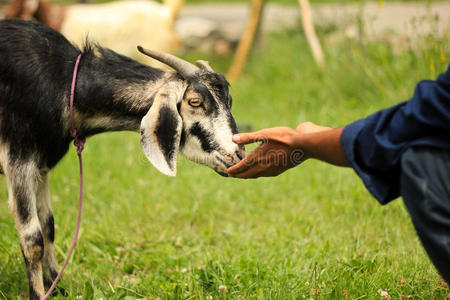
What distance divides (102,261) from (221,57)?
24.2 ft

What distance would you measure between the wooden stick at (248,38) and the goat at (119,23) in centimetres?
122

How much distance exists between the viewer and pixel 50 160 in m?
2.92

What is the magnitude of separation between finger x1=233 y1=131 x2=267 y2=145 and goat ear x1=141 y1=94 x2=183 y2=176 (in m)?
0.30

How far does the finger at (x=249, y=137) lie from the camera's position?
2424 millimetres

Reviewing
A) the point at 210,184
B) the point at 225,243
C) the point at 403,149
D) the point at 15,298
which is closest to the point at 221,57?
the point at 210,184

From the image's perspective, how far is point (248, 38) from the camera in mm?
8555

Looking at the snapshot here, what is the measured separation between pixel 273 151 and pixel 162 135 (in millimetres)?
620

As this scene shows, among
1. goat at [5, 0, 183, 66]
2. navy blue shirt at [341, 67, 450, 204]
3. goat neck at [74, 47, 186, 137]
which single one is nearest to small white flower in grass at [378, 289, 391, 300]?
navy blue shirt at [341, 67, 450, 204]

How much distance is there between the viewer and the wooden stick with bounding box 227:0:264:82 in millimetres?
8359

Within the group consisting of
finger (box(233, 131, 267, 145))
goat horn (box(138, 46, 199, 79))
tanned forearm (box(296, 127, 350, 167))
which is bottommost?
finger (box(233, 131, 267, 145))

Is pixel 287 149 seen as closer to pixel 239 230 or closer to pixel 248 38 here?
pixel 239 230

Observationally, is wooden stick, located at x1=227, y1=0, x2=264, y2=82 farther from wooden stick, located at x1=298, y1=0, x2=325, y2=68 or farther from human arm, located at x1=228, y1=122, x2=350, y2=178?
human arm, located at x1=228, y1=122, x2=350, y2=178

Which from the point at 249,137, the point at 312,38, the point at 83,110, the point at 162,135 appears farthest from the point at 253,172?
the point at 312,38

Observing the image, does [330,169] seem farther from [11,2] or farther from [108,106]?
[11,2]
